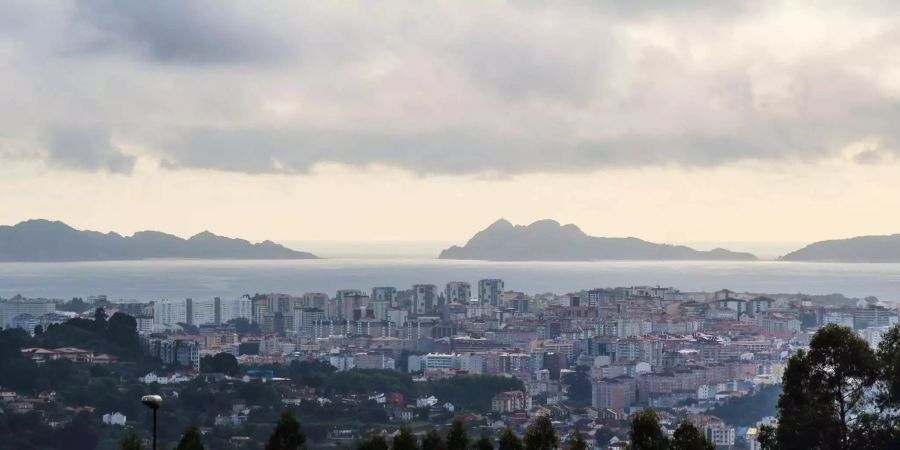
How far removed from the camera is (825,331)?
12.7m

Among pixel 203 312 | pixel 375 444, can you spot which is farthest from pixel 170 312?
pixel 375 444

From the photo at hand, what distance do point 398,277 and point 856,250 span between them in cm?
3004

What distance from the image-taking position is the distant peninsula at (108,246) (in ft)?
354

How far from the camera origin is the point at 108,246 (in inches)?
4424

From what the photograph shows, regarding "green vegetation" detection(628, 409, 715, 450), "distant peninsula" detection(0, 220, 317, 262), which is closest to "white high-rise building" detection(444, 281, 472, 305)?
"distant peninsula" detection(0, 220, 317, 262)

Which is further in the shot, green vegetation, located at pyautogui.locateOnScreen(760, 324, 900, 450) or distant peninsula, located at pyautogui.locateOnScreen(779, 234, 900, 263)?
distant peninsula, located at pyautogui.locateOnScreen(779, 234, 900, 263)

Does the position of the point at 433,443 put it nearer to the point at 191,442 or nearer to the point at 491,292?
the point at 191,442

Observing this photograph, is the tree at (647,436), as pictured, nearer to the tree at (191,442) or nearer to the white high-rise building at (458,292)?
the tree at (191,442)

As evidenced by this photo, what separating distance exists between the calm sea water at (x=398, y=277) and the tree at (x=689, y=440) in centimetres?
6283

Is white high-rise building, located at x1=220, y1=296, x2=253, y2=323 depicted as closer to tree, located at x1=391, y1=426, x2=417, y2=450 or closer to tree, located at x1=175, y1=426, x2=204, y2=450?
tree, located at x1=175, y1=426, x2=204, y2=450

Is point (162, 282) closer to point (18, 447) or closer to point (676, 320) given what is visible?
point (676, 320)

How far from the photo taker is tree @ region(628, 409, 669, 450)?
1300 cm

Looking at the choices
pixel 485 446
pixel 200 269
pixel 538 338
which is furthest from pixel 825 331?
pixel 200 269

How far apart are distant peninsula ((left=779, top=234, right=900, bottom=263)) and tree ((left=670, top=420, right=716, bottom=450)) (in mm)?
87366
